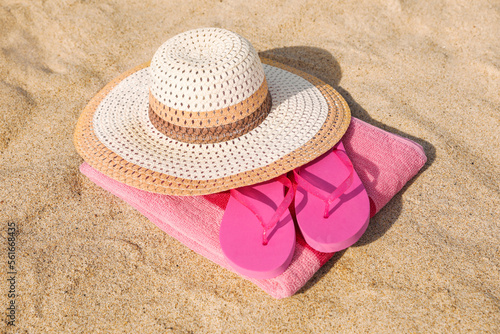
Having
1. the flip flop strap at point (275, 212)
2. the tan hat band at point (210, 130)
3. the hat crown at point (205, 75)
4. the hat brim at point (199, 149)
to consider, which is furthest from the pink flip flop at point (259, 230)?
the hat crown at point (205, 75)

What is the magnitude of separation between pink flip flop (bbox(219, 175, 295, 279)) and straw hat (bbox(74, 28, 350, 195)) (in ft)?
0.41

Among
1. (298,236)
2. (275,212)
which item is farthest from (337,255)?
(275,212)

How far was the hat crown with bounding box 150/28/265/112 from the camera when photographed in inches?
59.2

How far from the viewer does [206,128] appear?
1.58 metres

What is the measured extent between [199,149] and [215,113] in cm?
16

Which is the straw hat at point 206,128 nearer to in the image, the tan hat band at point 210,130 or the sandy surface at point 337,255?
the tan hat band at point 210,130

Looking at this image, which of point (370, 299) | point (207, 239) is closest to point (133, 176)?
point (207, 239)

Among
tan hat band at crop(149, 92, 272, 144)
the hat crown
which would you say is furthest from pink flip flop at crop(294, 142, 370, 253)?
the hat crown

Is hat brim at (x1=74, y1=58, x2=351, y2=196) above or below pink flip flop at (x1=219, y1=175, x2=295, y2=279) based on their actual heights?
above

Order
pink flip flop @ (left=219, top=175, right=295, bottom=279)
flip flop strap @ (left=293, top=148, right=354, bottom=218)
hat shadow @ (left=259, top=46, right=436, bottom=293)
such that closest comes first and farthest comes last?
1. pink flip flop @ (left=219, top=175, right=295, bottom=279)
2. flip flop strap @ (left=293, top=148, right=354, bottom=218)
3. hat shadow @ (left=259, top=46, right=436, bottom=293)

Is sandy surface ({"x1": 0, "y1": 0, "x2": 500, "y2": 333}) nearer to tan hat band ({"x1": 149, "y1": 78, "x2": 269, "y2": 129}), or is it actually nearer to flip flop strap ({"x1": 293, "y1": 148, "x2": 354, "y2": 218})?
flip flop strap ({"x1": 293, "y1": 148, "x2": 354, "y2": 218})

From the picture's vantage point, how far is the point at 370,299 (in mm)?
1494

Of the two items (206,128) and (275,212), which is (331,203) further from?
(206,128)

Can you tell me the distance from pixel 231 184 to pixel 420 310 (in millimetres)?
767
